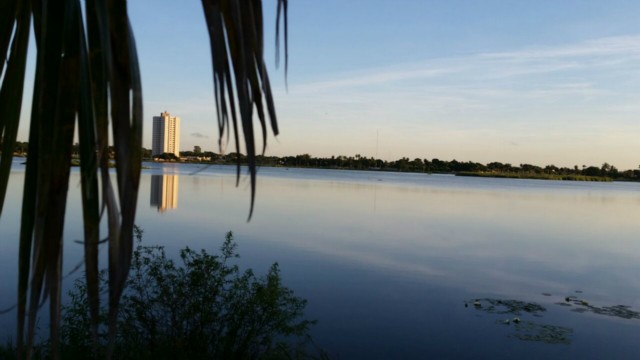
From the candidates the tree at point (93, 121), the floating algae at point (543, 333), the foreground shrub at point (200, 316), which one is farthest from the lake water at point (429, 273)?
the foreground shrub at point (200, 316)

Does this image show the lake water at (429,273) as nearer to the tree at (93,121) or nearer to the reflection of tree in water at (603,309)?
the reflection of tree in water at (603,309)

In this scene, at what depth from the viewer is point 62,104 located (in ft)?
3.94

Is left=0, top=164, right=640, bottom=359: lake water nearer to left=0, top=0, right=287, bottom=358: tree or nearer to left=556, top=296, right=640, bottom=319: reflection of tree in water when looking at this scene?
left=556, top=296, right=640, bottom=319: reflection of tree in water

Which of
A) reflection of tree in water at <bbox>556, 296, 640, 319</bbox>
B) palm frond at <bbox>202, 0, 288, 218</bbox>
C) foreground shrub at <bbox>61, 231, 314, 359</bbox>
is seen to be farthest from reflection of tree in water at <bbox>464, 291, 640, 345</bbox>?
palm frond at <bbox>202, 0, 288, 218</bbox>

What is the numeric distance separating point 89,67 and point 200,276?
5.21m

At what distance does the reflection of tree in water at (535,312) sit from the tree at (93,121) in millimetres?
9502

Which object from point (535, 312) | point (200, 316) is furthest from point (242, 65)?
point (535, 312)

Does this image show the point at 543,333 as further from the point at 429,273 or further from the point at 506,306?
the point at 429,273

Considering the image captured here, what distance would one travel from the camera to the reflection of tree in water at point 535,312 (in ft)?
32.2

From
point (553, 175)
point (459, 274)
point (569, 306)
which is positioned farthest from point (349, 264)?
point (553, 175)

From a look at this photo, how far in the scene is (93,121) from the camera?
1226 millimetres

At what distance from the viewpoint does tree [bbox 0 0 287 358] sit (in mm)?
1127

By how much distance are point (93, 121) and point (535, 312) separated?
11.5 m

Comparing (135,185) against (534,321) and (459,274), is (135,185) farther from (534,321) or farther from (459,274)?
(459,274)
